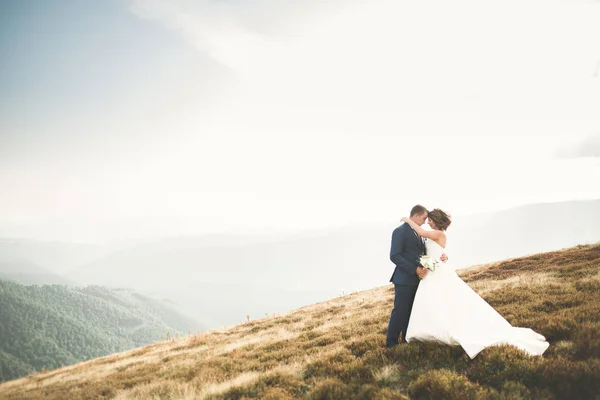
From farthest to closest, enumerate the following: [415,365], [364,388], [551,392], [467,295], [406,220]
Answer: [406,220]
[467,295]
[415,365]
[364,388]
[551,392]

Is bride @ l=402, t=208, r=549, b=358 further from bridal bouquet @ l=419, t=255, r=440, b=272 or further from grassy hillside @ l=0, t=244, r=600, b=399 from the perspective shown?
grassy hillside @ l=0, t=244, r=600, b=399

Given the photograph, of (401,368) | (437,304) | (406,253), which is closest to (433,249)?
(406,253)

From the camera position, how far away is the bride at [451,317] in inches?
283

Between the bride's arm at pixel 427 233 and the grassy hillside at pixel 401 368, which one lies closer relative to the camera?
the grassy hillside at pixel 401 368

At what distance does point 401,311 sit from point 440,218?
2519 mm

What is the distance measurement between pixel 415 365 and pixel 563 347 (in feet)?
9.46

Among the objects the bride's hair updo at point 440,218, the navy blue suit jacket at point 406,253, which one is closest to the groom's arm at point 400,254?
the navy blue suit jacket at point 406,253

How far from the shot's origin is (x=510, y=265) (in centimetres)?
2108

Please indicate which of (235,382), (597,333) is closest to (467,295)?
(597,333)

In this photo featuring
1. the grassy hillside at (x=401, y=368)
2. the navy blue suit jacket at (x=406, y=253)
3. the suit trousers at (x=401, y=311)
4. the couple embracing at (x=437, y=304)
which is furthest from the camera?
the suit trousers at (x=401, y=311)

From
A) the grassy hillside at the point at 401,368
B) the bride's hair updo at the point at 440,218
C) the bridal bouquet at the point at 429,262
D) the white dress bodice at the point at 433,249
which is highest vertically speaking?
the bride's hair updo at the point at 440,218

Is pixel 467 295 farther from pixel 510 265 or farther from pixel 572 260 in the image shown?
pixel 510 265

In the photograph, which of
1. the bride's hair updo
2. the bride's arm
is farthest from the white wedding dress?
the bride's hair updo

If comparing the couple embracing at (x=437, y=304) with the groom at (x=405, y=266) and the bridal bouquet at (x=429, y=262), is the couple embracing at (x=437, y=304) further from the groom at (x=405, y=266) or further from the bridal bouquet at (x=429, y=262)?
the bridal bouquet at (x=429, y=262)
